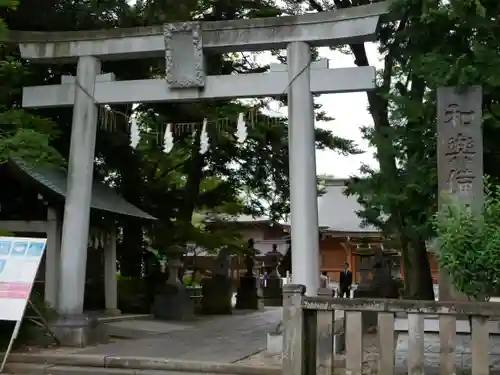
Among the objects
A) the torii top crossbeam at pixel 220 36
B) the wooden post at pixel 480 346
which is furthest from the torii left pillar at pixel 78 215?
the wooden post at pixel 480 346

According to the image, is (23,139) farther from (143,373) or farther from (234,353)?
(234,353)

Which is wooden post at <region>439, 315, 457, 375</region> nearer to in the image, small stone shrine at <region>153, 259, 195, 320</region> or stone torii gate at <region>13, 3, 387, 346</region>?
stone torii gate at <region>13, 3, 387, 346</region>

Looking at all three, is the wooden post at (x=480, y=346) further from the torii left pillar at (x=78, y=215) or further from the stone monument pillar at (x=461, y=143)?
the torii left pillar at (x=78, y=215)

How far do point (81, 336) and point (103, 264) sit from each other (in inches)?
252

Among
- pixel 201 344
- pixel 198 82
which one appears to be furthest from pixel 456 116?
pixel 201 344

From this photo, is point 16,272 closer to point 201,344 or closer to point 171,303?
point 201,344

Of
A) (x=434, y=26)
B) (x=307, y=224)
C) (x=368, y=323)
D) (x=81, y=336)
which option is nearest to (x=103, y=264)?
(x=81, y=336)

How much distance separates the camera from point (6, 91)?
11.6 m

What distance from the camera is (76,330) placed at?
10.9m

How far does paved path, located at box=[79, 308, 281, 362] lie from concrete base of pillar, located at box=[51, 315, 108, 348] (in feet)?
1.07

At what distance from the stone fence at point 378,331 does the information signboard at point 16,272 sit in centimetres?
376

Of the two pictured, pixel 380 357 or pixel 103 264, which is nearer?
pixel 380 357

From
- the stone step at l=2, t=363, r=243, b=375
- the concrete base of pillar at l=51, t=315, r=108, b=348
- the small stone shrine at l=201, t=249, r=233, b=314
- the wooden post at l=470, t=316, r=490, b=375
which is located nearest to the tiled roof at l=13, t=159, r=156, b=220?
the concrete base of pillar at l=51, t=315, r=108, b=348

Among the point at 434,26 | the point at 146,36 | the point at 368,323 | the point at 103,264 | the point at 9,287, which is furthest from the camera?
the point at 103,264
